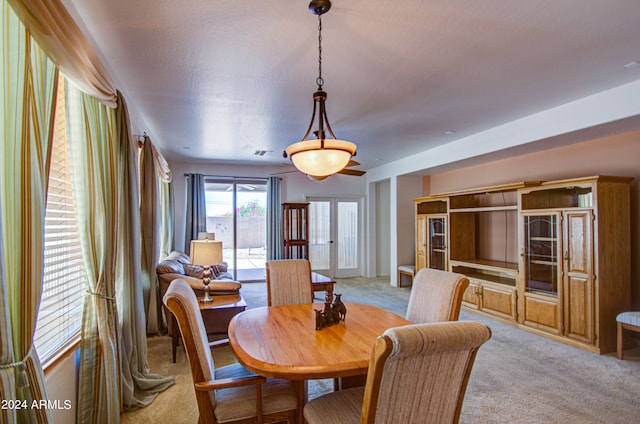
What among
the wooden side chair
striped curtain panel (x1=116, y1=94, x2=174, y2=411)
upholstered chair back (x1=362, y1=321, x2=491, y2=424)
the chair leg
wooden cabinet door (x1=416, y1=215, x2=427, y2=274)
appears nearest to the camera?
upholstered chair back (x1=362, y1=321, x2=491, y2=424)

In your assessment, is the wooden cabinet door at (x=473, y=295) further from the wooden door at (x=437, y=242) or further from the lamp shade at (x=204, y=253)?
the lamp shade at (x=204, y=253)

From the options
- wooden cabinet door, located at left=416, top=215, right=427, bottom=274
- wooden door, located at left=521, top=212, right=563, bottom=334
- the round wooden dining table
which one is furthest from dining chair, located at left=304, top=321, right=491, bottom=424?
wooden cabinet door, located at left=416, top=215, right=427, bottom=274

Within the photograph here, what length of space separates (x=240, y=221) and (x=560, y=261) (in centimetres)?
566

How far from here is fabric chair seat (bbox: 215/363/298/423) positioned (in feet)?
5.43

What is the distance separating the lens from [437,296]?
2.22m

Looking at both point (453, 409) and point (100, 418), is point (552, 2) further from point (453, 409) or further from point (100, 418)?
point (100, 418)

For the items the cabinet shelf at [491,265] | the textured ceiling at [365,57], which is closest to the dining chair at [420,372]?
the textured ceiling at [365,57]

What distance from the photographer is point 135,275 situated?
2.79m

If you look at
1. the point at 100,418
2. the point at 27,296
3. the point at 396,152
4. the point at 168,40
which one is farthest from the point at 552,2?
the point at 396,152

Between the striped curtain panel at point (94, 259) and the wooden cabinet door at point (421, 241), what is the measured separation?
16.5 ft

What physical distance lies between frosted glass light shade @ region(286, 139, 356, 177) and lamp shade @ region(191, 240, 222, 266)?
171cm

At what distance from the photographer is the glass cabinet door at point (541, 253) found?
157 inches

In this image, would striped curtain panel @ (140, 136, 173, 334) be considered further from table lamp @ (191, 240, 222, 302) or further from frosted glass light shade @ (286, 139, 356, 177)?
frosted glass light shade @ (286, 139, 356, 177)

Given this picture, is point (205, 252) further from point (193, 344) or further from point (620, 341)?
point (620, 341)
